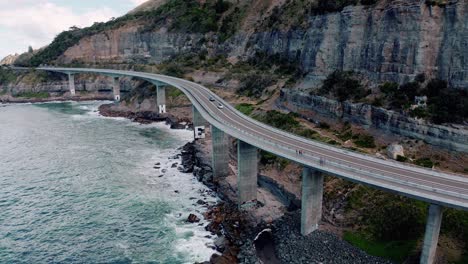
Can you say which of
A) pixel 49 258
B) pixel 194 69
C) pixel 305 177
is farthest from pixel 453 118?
pixel 194 69

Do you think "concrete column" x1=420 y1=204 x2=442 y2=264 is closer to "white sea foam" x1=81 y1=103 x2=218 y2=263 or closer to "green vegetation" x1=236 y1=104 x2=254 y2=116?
"white sea foam" x1=81 y1=103 x2=218 y2=263

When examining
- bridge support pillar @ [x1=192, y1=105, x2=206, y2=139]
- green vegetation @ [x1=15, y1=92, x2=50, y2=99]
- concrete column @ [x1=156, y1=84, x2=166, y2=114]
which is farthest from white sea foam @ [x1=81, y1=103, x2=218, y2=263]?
green vegetation @ [x1=15, y1=92, x2=50, y2=99]

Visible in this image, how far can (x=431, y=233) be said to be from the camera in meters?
30.5

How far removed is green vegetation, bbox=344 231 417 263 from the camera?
34.4 m

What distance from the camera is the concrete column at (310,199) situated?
128ft

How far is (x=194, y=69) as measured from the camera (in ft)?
391

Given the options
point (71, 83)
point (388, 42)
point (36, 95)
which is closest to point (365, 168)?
point (388, 42)

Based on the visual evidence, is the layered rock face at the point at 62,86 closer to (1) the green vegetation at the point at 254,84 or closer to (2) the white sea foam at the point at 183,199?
(1) the green vegetation at the point at 254,84

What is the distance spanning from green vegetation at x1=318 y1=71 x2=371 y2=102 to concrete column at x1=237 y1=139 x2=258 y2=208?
19.8 meters

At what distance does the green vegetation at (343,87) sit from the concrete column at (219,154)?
19.7 meters

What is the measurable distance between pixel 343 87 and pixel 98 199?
41760 millimetres

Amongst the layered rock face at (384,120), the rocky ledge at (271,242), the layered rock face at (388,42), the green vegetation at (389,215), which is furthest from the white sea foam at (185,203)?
the layered rock face at (388,42)

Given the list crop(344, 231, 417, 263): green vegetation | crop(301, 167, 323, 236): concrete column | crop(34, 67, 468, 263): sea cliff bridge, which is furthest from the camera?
crop(301, 167, 323, 236): concrete column

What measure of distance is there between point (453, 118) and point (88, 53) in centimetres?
15173
